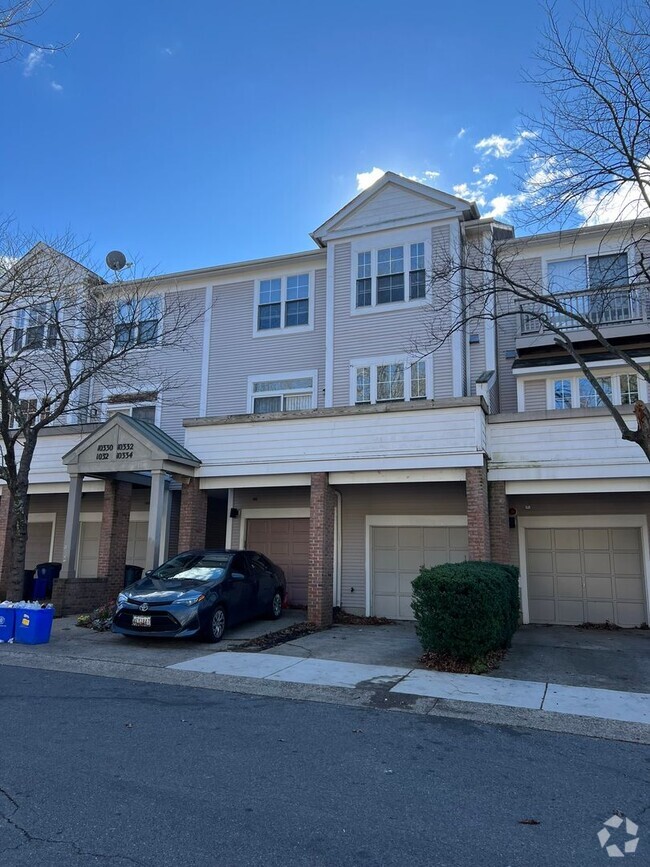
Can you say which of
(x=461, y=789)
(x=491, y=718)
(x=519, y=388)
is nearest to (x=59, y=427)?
(x=519, y=388)

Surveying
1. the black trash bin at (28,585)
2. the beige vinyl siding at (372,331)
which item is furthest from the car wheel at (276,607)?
the black trash bin at (28,585)

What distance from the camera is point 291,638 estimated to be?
11.2 metres

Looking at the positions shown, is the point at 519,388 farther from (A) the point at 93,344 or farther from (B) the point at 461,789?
(B) the point at 461,789

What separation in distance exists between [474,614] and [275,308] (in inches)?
445

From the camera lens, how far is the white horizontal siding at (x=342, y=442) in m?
12.2

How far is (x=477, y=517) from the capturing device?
38.7ft

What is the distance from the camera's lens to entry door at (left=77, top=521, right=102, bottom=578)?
1891 centimetres

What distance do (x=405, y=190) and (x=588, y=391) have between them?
271 inches

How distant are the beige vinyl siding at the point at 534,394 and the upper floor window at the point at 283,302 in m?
6.00

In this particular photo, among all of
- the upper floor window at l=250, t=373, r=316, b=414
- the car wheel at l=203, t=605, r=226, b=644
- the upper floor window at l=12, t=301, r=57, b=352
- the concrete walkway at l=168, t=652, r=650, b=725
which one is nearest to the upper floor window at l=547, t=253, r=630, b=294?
the upper floor window at l=250, t=373, r=316, b=414

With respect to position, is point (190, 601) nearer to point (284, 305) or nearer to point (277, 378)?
point (277, 378)

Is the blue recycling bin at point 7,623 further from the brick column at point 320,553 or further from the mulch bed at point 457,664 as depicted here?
the mulch bed at point 457,664

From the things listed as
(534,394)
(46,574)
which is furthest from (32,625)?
(534,394)

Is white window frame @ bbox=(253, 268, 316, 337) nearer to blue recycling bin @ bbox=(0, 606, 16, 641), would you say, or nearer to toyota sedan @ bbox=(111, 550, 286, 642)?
toyota sedan @ bbox=(111, 550, 286, 642)
